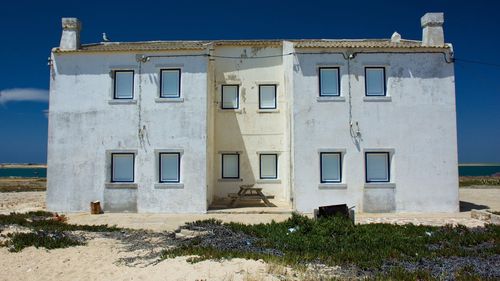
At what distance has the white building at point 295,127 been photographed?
1794cm

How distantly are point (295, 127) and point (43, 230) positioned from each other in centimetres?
1041

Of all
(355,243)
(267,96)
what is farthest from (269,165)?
(355,243)

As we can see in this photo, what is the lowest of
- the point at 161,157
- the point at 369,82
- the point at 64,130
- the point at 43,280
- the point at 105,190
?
the point at 43,280

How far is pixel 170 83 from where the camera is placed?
1877 centimetres

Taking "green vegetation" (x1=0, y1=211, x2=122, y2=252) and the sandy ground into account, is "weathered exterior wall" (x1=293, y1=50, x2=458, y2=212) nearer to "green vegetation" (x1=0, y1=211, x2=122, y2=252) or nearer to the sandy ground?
the sandy ground

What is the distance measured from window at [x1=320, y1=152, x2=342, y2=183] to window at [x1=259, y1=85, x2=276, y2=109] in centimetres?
460

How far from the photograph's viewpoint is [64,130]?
18.8m

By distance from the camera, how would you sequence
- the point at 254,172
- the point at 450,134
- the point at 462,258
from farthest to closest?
1. the point at 254,172
2. the point at 450,134
3. the point at 462,258

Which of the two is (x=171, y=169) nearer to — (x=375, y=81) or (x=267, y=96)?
(x=267, y=96)

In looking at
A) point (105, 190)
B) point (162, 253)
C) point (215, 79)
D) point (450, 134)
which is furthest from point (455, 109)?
point (105, 190)

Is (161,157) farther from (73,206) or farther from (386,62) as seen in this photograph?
(386,62)

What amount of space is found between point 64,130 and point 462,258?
16.4 metres

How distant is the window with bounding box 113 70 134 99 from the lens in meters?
18.9

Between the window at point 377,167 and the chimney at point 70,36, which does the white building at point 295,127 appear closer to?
the window at point 377,167
